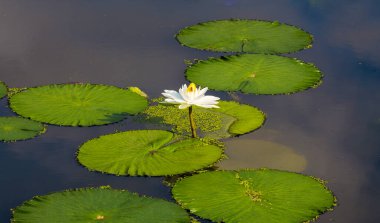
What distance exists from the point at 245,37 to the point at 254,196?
3243 millimetres

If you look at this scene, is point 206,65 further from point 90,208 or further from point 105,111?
point 90,208

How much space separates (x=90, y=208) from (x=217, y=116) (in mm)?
1786

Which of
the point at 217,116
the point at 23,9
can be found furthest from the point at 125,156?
the point at 23,9

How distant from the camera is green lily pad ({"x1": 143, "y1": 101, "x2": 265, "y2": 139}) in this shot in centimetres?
639

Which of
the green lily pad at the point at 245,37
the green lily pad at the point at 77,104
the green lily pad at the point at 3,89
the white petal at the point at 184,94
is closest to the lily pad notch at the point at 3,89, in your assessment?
the green lily pad at the point at 3,89

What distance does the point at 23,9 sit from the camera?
912cm

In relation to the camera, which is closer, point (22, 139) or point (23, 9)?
point (22, 139)

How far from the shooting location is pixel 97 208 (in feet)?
17.0

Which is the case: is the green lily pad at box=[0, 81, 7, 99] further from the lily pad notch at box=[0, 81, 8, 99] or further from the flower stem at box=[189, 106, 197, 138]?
the flower stem at box=[189, 106, 197, 138]

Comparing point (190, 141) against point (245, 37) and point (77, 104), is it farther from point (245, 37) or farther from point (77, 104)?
point (245, 37)

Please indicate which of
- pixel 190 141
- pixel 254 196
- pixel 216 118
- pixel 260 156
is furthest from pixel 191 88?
pixel 254 196

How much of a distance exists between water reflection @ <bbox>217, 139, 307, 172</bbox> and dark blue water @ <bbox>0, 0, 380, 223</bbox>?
0.05m

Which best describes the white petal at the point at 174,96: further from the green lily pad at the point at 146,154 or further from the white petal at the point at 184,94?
the green lily pad at the point at 146,154

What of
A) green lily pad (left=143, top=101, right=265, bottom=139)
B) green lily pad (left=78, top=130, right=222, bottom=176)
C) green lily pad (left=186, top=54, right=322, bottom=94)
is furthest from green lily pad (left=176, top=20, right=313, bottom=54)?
green lily pad (left=78, top=130, right=222, bottom=176)
